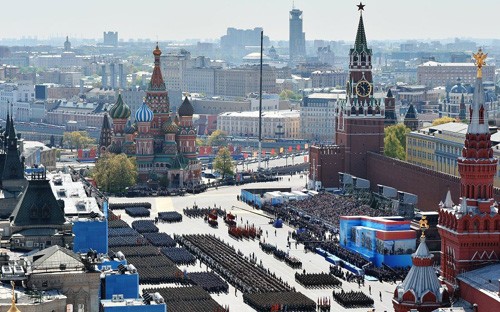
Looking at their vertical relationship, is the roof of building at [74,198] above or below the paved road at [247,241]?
above

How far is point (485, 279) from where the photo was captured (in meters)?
72.0

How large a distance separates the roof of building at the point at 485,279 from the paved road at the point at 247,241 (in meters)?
17.3

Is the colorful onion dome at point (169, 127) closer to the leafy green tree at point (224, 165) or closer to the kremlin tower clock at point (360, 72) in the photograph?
the leafy green tree at point (224, 165)

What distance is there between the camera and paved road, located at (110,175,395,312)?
9512 centimetres

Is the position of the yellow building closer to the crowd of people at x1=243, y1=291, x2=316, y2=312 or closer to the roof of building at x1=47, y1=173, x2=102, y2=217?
the roof of building at x1=47, y1=173, x2=102, y2=217

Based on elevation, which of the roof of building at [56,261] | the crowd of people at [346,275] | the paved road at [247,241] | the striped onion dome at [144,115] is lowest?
the paved road at [247,241]

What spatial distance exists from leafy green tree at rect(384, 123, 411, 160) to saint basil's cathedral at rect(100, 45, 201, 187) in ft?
72.7

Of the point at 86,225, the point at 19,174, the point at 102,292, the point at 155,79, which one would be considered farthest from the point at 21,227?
the point at 155,79

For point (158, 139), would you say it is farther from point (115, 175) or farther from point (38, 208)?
point (38, 208)

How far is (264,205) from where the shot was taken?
140625mm

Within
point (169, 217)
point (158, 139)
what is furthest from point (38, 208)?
point (158, 139)

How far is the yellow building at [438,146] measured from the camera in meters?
145

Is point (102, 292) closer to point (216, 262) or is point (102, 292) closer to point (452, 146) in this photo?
point (216, 262)

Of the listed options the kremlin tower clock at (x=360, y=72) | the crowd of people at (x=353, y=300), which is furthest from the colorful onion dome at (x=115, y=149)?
the crowd of people at (x=353, y=300)
